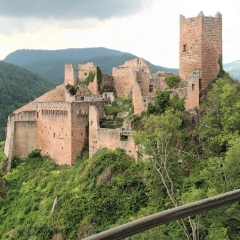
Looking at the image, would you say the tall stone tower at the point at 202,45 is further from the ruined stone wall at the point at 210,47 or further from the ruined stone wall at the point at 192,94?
the ruined stone wall at the point at 192,94

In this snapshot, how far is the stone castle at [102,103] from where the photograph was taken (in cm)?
3180

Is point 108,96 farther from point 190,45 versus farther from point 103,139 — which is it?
point 190,45

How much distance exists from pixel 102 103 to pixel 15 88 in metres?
70.7

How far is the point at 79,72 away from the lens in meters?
45.6

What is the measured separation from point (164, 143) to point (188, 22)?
10597 mm

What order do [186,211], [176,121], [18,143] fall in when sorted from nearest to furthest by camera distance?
[186,211] < [176,121] < [18,143]

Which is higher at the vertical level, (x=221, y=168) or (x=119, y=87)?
(x=119, y=87)

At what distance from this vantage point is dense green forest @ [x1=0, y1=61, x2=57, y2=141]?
302 ft

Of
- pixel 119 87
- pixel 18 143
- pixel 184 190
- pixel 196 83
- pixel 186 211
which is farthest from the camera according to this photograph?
pixel 119 87

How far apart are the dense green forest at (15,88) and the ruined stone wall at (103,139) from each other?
4594 centimetres

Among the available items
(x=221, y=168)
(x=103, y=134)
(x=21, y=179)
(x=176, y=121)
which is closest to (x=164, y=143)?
(x=176, y=121)

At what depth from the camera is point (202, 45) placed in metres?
31.9

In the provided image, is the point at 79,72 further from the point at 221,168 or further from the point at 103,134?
the point at 221,168

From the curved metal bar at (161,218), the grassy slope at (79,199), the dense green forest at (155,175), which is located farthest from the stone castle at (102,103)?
the curved metal bar at (161,218)
